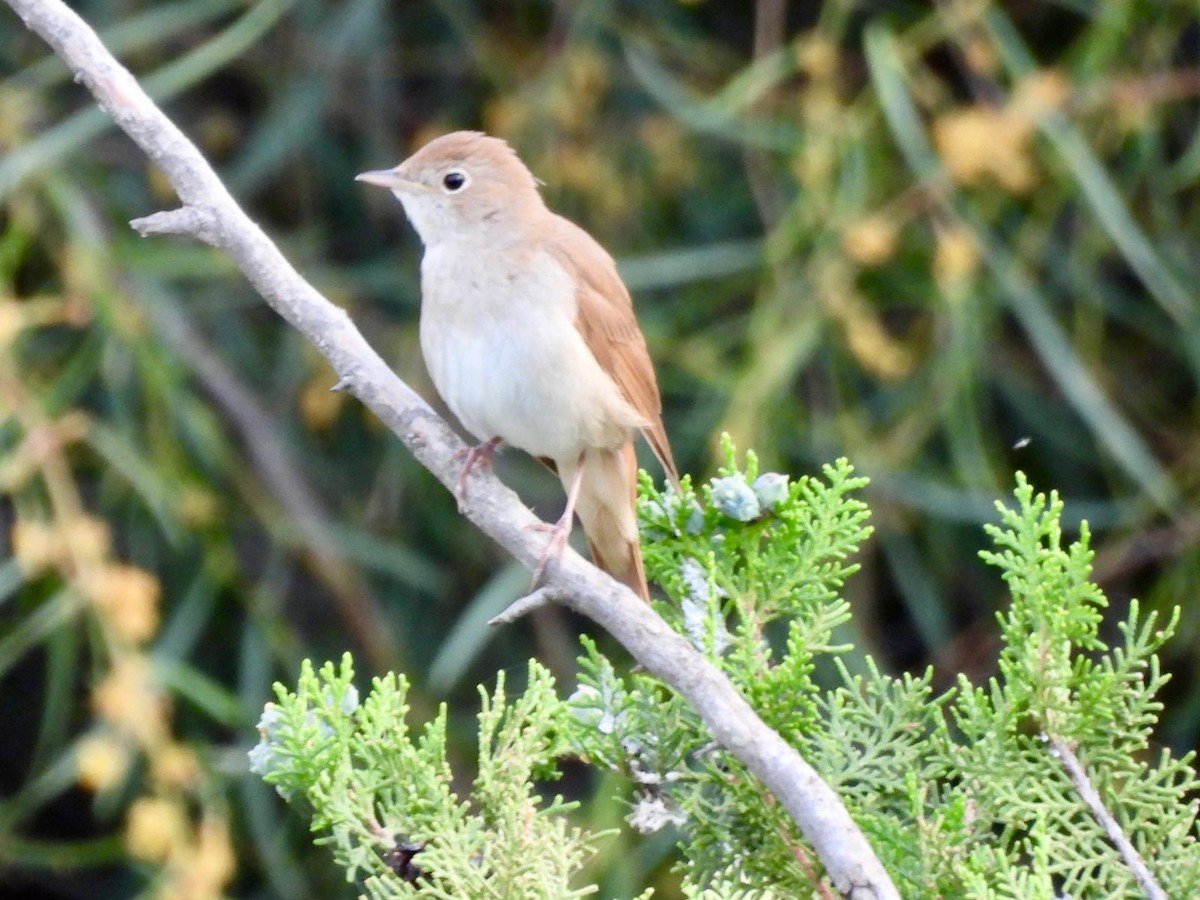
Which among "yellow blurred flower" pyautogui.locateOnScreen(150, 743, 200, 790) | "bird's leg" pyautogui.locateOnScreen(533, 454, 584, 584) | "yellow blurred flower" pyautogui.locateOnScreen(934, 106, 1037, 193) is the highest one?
"yellow blurred flower" pyautogui.locateOnScreen(934, 106, 1037, 193)

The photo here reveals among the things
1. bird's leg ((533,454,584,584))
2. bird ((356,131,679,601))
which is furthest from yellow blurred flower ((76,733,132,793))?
bird's leg ((533,454,584,584))

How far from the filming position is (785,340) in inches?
144

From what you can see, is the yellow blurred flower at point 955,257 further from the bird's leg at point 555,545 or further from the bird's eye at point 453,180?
the bird's leg at point 555,545

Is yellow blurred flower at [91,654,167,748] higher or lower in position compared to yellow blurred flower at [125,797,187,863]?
higher

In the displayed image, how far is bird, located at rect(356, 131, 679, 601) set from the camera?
277cm

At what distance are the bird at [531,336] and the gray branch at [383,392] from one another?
52 cm

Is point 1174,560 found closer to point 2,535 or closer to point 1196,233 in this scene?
point 1196,233

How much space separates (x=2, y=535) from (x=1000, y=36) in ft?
8.66

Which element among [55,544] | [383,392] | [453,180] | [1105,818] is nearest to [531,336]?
[453,180]

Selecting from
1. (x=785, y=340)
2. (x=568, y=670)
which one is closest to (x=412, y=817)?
(x=785, y=340)

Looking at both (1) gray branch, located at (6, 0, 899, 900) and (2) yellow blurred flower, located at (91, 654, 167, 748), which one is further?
(2) yellow blurred flower, located at (91, 654, 167, 748)

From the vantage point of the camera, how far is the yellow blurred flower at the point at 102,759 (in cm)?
304

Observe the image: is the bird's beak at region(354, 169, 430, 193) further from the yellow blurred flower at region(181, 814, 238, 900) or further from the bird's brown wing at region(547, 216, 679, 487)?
the yellow blurred flower at region(181, 814, 238, 900)

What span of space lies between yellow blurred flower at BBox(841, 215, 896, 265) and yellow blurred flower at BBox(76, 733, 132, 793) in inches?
70.6
